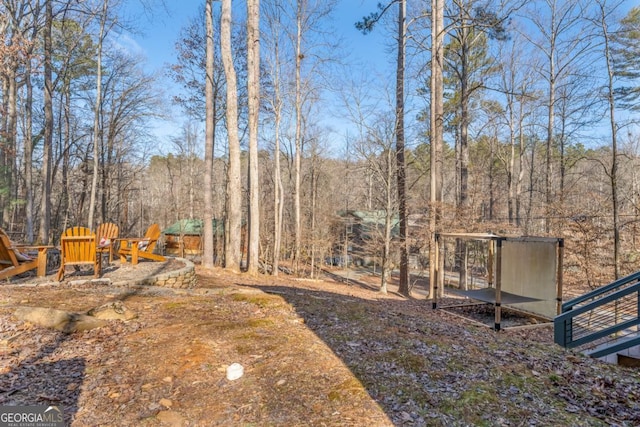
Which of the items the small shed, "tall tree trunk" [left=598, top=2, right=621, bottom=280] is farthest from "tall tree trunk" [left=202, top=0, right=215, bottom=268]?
the small shed

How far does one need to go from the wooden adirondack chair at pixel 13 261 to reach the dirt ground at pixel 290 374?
1359mm

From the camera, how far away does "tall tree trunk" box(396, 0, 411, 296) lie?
10.5m

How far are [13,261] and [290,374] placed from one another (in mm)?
5364

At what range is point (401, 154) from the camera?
10.9m

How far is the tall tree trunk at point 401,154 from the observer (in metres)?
10.5

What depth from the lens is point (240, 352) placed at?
308cm

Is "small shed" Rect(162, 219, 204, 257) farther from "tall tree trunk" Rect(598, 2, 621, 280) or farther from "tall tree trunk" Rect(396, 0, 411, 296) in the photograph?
"tall tree trunk" Rect(598, 2, 621, 280)

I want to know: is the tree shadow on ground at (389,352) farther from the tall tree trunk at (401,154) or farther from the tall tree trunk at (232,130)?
the tall tree trunk at (401,154)

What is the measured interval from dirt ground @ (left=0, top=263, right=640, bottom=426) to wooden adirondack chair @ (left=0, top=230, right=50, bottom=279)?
1.36 meters

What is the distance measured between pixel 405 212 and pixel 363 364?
822 centimetres

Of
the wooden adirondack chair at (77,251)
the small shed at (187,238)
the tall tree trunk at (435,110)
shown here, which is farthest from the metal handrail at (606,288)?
the small shed at (187,238)

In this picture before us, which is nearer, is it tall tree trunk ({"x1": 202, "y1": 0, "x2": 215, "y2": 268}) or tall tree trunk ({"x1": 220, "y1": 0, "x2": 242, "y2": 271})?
tall tree trunk ({"x1": 220, "y1": 0, "x2": 242, "y2": 271})

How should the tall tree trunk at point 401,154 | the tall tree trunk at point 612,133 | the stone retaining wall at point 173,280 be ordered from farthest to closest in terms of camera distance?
the tall tree trunk at point 401,154 < the tall tree trunk at point 612,133 < the stone retaining wall at point 173,280

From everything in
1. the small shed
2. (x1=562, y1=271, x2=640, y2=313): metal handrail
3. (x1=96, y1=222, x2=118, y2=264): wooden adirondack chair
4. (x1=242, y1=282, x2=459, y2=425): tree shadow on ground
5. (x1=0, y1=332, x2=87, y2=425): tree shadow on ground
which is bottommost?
the small shed
